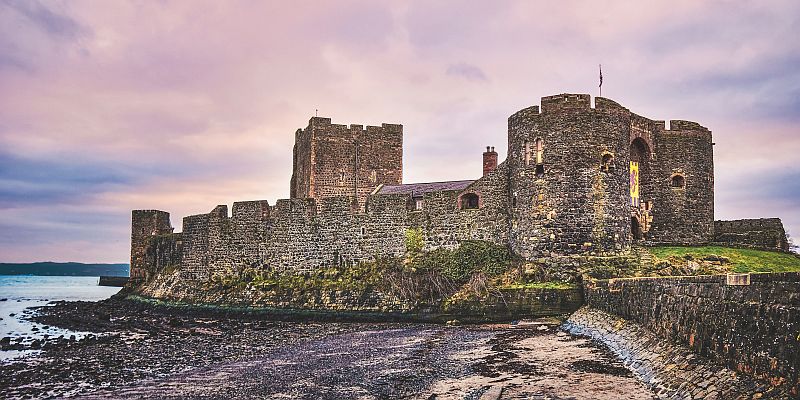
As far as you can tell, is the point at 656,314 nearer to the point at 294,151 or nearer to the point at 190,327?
the point at 190,327

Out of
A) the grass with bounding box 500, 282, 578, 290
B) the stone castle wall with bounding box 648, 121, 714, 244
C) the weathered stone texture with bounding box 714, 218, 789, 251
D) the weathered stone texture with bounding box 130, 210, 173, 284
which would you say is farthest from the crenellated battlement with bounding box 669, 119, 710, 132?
the weathered stone texture with bounding box 130, 210, 173, 284

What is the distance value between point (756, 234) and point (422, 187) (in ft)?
48.5

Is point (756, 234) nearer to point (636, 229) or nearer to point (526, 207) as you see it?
point (636, 229)

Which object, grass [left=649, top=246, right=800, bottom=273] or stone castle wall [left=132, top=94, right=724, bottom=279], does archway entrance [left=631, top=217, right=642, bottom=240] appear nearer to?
stone castle wall [left=132, top=94, right=724, bottom=279]

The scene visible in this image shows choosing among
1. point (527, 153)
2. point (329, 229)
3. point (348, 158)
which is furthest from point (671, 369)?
point (348, 158)

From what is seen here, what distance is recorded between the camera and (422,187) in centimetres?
3309

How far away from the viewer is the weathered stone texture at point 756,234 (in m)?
26.5

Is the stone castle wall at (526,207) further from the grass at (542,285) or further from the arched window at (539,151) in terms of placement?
the grass at (542,285)

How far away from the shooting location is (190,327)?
23.5 m

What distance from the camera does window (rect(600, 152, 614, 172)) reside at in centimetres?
2230

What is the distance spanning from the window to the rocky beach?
5998mm

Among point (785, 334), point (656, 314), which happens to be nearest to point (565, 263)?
point (656, 314)

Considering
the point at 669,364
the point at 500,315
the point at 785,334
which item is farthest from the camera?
the point at 500,315

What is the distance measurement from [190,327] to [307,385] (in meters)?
13.3
